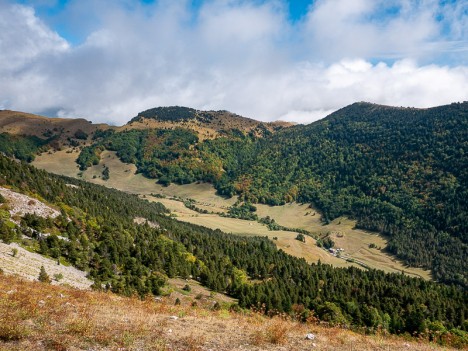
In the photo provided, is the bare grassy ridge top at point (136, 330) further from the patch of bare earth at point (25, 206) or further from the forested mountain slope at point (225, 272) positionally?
the patch of bare earth at point (25, 206)

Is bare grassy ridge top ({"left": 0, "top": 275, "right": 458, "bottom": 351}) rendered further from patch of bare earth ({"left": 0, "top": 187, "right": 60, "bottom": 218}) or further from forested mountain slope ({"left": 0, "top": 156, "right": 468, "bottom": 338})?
patch of bare earth ({"left": 0, "top": 187, "right": 60, "bottom": 218})

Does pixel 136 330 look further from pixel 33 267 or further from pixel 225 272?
pixel 225 272

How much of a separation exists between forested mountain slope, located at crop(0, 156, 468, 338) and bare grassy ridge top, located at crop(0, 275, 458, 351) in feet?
111

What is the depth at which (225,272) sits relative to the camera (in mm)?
109562

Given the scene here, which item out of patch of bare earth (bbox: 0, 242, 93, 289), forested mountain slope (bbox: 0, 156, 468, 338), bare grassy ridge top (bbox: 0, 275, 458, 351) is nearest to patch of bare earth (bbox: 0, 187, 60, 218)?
forested mountain slope (bbox: 0, 156, 468, 338)

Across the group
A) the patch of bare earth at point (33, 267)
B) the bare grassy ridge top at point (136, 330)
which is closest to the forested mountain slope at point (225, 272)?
the patch of bare earth at point (33, 267)

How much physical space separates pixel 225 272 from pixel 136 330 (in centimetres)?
9417

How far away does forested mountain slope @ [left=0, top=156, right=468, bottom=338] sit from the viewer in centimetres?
6688

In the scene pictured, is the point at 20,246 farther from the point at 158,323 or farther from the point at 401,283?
the point at 401,283

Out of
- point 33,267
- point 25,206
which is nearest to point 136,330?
point 33,267

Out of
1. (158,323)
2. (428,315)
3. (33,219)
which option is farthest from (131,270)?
(428,315)

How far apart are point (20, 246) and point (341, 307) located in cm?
8193

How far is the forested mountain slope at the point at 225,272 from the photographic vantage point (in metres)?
66.9

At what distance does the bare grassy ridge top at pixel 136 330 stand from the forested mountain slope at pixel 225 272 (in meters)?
33.7
